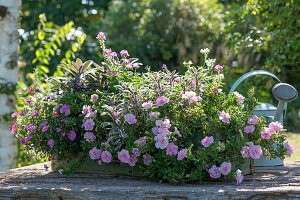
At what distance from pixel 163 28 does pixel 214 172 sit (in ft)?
22.4

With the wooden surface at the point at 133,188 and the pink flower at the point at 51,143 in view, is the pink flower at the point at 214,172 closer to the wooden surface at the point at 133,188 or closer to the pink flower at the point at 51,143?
the wooden surface at the point at 133,188

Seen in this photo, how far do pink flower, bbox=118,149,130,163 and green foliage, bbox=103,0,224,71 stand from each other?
5712 millimetres

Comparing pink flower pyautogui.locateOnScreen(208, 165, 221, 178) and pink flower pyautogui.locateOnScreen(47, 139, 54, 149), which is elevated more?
pink flower pyautogui.locateOnScreen(47, 139, 54, 149)

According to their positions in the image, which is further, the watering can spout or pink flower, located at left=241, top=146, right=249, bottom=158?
the watering can spout

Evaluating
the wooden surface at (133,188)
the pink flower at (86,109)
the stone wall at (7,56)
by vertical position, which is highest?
the stone wall at (7,56)

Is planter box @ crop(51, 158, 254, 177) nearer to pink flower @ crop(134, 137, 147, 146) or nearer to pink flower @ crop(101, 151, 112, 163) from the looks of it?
pink flower @ crop(101, 151, 112, 163)

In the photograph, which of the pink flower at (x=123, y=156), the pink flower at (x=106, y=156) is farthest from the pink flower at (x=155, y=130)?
the pink flower at (x=106, y=156)

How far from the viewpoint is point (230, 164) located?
2055 mm

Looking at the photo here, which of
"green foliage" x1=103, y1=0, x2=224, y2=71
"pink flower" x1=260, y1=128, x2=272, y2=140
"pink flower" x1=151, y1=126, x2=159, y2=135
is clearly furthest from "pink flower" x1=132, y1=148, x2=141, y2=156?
"green foliage" x1=103, y1=0, x2=224, y2=71

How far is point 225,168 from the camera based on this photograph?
6.71 ft

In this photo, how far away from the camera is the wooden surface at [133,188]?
183cm

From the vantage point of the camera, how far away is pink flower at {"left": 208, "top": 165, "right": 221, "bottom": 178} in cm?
205

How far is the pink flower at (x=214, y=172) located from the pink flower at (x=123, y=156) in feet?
1.60

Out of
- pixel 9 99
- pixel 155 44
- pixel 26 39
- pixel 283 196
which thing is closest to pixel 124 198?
pixel 283 196
